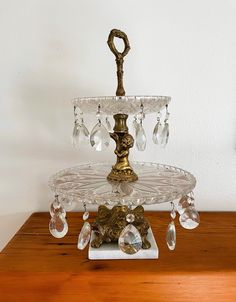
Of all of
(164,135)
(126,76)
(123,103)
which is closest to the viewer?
(123,103)

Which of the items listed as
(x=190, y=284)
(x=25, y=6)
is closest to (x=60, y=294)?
(x=190, y=284)

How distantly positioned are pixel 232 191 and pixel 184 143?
0.19 meters

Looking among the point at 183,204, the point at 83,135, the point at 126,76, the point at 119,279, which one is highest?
the point at 126,76

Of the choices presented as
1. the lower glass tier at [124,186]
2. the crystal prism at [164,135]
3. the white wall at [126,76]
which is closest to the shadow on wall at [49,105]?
the white wall at [126,76]

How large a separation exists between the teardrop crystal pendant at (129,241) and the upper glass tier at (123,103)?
0.21 metres

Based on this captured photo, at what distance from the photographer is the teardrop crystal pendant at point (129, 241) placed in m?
0.52

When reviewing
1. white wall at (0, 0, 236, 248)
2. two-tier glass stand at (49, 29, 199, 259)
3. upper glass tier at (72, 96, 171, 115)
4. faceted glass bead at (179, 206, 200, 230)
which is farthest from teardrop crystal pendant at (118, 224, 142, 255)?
white wall at (0, 0, 236, 248)

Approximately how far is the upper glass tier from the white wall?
25 centimetres

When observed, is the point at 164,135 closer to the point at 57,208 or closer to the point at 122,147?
the point at 122,147

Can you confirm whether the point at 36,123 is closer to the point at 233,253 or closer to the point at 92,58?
the point at 92,58

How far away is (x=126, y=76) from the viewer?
774mm

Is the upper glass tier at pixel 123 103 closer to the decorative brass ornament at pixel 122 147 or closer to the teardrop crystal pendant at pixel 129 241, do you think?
the decorative brass ornament at pixel 122 147

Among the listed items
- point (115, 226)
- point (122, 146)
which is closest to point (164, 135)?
point (122, 146)

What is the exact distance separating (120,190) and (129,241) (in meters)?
0.09
